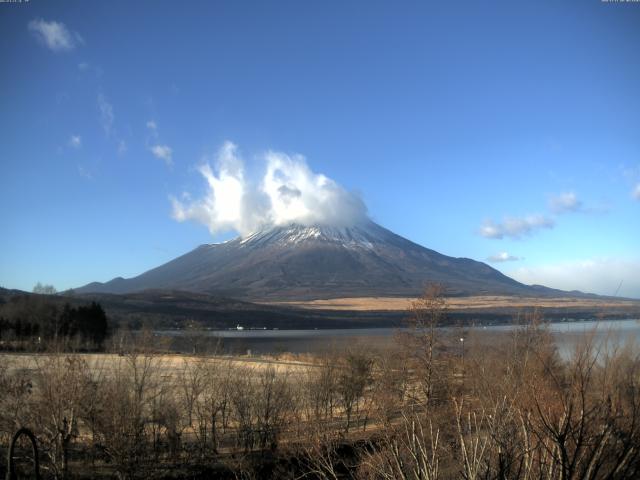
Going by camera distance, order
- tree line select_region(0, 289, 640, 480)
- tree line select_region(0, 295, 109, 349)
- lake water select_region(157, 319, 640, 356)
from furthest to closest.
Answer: tree line select_region(0, 295, 109, 349)
tree line select_region(0, 289, 640, 480)
lake water select_region(157, 319, 640, 356)

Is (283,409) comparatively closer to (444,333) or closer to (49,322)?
(444,333)

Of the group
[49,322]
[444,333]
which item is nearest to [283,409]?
[444,333]

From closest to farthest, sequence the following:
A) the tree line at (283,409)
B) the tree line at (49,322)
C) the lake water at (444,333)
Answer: the lake water at (444,333) → the tree line at (283,409) → the tree line at (49,322)

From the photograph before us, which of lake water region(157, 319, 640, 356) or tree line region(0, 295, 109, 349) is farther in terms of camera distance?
tree line region(0, 295, 109, 349)

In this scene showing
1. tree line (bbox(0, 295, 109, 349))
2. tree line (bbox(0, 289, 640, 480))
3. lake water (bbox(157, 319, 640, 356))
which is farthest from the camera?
tree line (bbox(0, 295, 109, 349))

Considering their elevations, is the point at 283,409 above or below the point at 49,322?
below

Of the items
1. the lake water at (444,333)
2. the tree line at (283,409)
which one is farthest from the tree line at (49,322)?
the tree line at (283,409)

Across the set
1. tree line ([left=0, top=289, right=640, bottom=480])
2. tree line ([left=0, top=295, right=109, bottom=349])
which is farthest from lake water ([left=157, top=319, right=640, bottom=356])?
tree line ([left=0, top=295, right=109, bottom=349])

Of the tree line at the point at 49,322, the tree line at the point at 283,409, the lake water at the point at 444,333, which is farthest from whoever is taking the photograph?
the tree line at the point at 49,322

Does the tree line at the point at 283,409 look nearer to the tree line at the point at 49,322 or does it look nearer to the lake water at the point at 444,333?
the lake water at the point at 444,333

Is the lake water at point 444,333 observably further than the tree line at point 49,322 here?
No

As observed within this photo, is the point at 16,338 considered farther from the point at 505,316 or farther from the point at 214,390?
the point at 505,316

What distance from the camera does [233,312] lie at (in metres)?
166

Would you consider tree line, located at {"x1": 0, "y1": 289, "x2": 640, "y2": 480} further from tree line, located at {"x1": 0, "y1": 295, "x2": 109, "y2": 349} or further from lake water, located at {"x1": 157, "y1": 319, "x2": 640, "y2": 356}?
tree line, located at {"x1": 0, "y1": 295, "x2": 109, "y2": 349}
